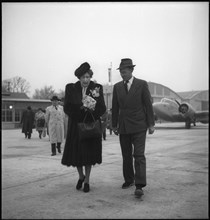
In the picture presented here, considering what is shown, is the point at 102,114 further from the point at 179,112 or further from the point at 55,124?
the point at 179,112

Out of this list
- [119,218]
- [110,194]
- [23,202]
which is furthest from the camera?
[110,194]

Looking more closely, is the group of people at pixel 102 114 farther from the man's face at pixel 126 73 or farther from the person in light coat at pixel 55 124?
the person in light coat at pixel 55 124

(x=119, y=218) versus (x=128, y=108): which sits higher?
(x=128, y=108)

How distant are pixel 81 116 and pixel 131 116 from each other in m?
0.74

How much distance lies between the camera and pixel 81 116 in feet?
14.5

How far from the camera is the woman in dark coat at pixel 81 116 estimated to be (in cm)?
439

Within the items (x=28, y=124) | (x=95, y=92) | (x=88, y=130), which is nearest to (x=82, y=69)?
(x=95, y=92)

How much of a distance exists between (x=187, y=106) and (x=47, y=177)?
20.3 m

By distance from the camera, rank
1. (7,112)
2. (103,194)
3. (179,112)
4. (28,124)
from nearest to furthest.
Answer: (103,194), (28,124), (179,112), (7,112)

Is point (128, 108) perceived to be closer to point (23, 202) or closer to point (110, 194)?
point (110, 194)

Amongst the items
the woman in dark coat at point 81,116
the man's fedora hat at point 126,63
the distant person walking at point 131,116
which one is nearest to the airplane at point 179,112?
the distant person walking at point 131,116

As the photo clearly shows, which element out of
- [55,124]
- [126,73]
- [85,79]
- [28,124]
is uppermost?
[126,73]

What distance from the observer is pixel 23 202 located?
3.75m

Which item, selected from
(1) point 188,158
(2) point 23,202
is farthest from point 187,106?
(2) point 23,202
